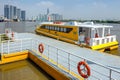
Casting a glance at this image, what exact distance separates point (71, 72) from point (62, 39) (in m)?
9.12

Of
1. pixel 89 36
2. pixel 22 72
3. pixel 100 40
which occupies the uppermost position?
pixel 89 36

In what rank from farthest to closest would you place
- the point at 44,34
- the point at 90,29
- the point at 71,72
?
the point at 44,34 → the point at 90,29 → the point at 71,72

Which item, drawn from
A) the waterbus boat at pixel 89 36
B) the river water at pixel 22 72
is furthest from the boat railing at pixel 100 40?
the river water at pixel 22 72

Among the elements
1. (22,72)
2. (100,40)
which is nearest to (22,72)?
(22,72)

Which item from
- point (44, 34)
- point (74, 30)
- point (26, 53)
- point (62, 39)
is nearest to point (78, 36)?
point (74, 30)

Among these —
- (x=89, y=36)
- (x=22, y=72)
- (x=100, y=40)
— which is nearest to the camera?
(x=22, y=72)

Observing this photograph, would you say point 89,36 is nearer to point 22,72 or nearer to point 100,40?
point 100,40

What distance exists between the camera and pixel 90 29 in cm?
1382

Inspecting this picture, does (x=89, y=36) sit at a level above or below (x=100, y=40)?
above

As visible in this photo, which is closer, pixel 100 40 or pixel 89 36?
pixel 100 40

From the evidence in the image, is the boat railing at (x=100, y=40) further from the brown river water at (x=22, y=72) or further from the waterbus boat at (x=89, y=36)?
the brown river water at (x=22, y=72)

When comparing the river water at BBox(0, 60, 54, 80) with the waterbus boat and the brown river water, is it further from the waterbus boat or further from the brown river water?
the waterbus boat

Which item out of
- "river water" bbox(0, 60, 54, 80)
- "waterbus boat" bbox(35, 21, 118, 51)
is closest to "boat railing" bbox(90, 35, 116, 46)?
"waterbus boat" bbox(35, 21, 118, 51)

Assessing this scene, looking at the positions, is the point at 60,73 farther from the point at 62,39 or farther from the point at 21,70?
the point at 62,39
